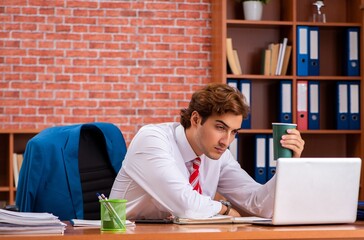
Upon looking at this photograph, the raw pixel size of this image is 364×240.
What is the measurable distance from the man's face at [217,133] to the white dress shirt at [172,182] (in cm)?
8

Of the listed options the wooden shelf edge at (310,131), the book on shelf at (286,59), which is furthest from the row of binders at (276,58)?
the wooden shelf edge at (310,131)

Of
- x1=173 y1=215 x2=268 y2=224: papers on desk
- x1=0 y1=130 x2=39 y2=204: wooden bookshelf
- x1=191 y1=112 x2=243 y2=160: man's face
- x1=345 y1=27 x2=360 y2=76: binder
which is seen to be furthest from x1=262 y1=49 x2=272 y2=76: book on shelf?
x1=173 y1=215 x2=268 y2=224: papers on desk

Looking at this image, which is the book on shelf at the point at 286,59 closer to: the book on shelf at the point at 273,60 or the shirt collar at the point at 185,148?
the book on shelf at the point at 273,60

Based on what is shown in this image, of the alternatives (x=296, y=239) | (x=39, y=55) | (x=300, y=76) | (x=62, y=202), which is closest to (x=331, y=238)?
(x=296, y=239)

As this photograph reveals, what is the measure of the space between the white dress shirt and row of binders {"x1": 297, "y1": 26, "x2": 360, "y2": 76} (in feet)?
7.72

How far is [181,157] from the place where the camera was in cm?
291

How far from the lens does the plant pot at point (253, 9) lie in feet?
17.3

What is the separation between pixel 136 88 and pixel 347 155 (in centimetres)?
168

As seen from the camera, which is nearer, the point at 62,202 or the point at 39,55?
the point at 62,202

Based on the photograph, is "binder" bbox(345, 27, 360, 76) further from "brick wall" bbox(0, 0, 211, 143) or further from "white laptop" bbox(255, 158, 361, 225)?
"white laptop" bbox(255, 158, 361, 225)

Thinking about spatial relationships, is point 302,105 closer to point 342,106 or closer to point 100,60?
point 342,106

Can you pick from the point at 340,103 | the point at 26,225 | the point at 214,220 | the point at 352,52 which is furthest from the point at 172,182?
the point at 352,52

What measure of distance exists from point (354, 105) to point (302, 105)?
39cm

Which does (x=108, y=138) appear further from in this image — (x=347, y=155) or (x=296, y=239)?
(x=347, y=155)
